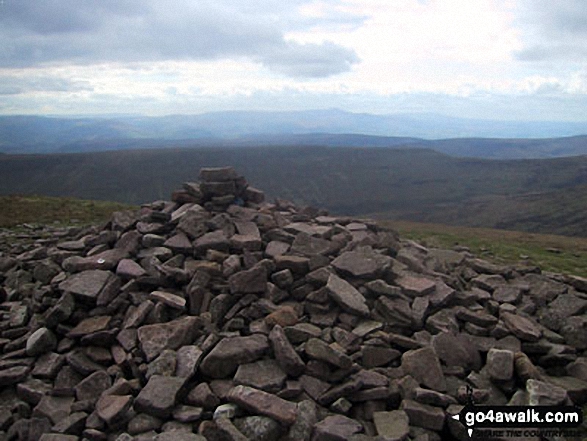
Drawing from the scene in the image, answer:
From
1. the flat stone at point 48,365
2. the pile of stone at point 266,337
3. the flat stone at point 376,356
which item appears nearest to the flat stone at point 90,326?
the pile of stone at point 266,337

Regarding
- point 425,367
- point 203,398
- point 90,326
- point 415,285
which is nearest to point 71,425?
point 203,398

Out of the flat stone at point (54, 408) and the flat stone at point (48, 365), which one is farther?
the flat stone at point (48, 365)

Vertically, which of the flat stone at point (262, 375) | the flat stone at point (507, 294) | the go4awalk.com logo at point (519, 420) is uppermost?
the flat stone at point (507, 294)

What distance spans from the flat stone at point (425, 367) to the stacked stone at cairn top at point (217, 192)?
368 inches

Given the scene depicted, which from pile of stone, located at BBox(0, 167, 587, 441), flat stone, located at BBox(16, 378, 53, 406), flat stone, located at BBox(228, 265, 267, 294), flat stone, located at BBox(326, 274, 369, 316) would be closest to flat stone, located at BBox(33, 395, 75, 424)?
pile of stone, located at BBox(0, 167, 587, 441)

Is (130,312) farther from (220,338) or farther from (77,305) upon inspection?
(220,338)

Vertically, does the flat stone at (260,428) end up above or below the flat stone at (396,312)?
below

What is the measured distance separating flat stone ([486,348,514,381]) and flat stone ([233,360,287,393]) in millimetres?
4673

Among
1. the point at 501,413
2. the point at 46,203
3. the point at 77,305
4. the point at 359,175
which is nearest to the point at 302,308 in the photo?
the point at 501,413

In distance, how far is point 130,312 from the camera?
12.7m

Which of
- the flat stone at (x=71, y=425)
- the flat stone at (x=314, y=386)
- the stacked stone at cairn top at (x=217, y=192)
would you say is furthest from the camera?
the stacked stone at cairn top at (x=217, y=192)

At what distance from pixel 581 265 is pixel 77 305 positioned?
2258 cm

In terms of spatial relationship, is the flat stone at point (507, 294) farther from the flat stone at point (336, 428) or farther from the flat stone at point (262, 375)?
the flat stone at point (262, 375)

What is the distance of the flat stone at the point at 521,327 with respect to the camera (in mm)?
12289
